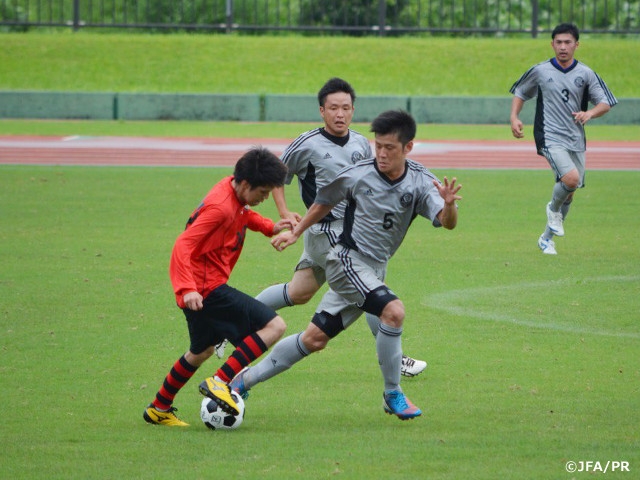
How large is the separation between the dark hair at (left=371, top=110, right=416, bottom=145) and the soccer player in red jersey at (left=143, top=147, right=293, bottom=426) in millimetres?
587

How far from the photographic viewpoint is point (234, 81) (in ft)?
94.7

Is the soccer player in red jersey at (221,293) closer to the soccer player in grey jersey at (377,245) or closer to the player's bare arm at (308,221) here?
the soccer player in grey jersey at (377,245)

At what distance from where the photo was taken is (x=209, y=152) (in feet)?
67.9

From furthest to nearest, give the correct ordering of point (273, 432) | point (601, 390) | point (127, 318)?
point (127, 318)
point (601, 390)
point (273, 432)

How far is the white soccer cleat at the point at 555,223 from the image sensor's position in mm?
11884

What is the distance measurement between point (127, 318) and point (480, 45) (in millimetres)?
23206

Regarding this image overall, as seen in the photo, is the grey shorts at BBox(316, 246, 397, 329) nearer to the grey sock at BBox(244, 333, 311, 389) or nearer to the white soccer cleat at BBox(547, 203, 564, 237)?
the grey sock at BBox(244, 333, 311, 389)

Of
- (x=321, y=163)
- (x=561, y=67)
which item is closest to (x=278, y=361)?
(x=321, y=163)

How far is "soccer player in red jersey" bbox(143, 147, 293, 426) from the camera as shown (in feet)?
20.2

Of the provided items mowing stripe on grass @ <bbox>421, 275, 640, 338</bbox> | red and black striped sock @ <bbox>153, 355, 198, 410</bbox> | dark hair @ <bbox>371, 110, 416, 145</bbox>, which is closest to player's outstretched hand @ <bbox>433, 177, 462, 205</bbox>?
dark hair @ <bbox>371, 110, 416, 145</bbox>

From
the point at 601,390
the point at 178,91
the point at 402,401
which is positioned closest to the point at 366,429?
the point at 402,401

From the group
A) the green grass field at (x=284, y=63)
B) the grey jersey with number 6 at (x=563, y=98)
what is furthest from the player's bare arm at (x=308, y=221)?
the green grass field at (x=284, y=63)

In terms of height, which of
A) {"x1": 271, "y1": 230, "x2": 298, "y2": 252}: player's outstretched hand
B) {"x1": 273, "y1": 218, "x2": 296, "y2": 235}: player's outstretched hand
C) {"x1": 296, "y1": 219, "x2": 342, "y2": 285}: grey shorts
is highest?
{"x1": 273, "y1": 218, "x2": 296, "y2": 235}: player's outstretched hand

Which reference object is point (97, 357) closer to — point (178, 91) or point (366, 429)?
point (366, 429)
